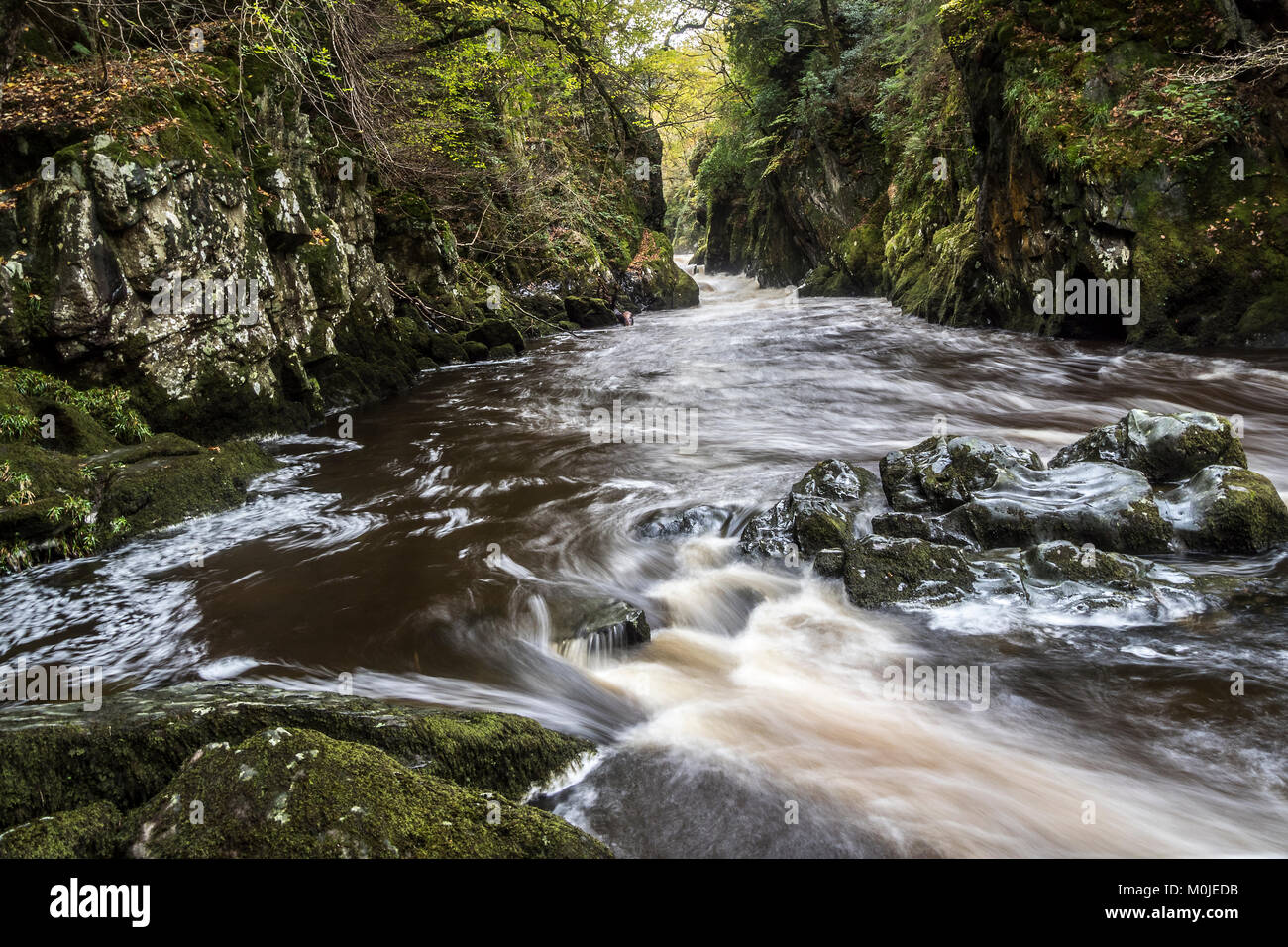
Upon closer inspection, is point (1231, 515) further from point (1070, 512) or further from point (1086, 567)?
point (1086, 567)

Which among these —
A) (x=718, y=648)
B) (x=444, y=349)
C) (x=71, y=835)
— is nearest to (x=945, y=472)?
(x=718, y=648)

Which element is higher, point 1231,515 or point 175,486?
point 175,486

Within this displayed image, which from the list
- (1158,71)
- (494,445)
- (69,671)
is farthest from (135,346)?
(1158,71)

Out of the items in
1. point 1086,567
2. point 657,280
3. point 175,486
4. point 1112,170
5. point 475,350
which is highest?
point 657,280

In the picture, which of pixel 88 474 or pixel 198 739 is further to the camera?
pixel 88 474

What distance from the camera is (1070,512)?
16.7ft

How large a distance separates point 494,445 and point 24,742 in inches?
279

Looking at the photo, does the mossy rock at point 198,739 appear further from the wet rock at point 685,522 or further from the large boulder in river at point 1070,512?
the large boulder in river at point 1070,512

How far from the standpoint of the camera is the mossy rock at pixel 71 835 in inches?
77.1

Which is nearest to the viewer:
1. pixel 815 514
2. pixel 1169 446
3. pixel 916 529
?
pixel 916 529

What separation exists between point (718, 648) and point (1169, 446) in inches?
161

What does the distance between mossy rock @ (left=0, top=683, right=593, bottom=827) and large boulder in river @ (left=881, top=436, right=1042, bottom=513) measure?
374 centimetres

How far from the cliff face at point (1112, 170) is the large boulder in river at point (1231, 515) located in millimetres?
6367

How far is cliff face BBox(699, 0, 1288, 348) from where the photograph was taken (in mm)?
9609
